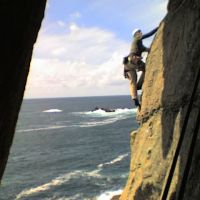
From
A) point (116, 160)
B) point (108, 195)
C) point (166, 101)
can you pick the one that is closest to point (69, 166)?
point (116, 160)

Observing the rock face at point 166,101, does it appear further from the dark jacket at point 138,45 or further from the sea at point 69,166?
the sea at point 69,166

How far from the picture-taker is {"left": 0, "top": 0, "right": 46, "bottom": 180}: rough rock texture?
4637 millimetres

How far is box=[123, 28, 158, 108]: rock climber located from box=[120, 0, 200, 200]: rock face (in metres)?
0.94

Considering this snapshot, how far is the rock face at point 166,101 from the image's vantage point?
10.2 metres

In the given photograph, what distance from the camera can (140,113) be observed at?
12.8 meters

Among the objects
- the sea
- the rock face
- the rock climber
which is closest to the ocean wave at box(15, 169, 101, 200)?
the sea

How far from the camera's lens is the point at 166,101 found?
442 inches

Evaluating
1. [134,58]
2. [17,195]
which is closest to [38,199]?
[17,195]

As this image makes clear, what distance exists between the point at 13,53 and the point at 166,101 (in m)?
6.85

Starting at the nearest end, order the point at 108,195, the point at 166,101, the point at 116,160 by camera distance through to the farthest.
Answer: the point at 166,101 < the point at 108,195 < the point at 116,160

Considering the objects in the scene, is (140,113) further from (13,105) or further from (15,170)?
(15,170)

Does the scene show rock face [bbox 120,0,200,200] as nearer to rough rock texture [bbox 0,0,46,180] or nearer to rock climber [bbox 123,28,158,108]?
rock climber [bbox 123,28,158,108]

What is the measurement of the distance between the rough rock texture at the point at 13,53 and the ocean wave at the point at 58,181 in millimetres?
41043

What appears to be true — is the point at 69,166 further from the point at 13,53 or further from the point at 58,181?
the point at 13,53
